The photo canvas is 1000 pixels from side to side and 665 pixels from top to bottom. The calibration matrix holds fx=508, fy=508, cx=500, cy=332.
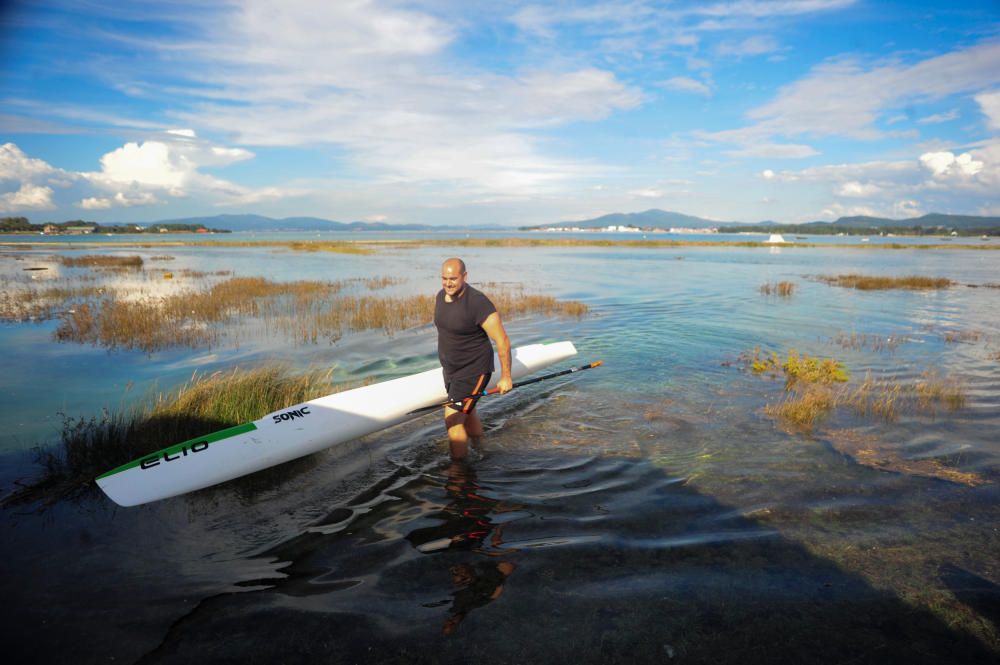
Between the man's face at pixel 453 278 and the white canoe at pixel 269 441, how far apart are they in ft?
7.86

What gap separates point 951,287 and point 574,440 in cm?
3019

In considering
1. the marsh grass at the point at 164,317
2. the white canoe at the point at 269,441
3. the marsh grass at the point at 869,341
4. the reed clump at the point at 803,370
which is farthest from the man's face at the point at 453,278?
the marsh grass at the point at 869,341

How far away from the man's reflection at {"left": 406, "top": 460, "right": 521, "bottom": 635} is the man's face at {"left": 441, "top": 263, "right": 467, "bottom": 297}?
2.44 metres

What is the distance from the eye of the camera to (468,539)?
5234 millimetres

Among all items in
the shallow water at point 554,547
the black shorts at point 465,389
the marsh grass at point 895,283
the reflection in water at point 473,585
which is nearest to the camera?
the shallow water at point 554,547

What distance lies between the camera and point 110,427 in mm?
6762

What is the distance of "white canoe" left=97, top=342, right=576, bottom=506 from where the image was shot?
570cm

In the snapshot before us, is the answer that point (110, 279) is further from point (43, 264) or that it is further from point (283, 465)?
point (283, 465)

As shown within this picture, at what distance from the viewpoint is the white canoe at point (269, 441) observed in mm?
5703

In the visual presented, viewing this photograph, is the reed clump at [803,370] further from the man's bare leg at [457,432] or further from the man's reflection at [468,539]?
the man's reflection at [468,539]

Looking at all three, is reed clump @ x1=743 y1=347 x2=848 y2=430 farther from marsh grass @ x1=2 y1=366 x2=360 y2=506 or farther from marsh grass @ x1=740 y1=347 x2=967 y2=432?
marsh grass @ x1=2 y1=366 x2=360 y2=506

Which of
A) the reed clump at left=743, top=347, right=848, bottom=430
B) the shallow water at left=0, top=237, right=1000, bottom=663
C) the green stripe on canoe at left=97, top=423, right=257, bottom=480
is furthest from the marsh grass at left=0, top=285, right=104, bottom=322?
the reed clump at left=743, top=347, right=848, bottom=430

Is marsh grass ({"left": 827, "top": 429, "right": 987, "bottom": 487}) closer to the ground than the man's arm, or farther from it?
closer to the ground

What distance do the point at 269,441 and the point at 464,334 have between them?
2.84 m
